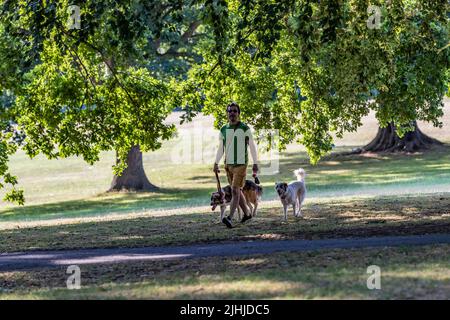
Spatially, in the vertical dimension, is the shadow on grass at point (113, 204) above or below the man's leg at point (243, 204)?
below

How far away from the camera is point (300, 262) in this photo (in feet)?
41.0

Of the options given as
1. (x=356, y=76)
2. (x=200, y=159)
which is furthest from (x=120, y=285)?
(x=200, y=159)

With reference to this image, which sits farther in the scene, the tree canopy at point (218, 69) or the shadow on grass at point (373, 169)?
the shadow on grass at point (373, 169)

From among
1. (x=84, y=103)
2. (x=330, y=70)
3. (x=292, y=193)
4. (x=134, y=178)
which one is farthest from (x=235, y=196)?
(x=134, y=178)

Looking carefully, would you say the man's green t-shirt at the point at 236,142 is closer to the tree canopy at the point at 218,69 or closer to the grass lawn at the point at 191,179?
the tree canopy at the point at 218,69

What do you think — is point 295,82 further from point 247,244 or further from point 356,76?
point 247,244

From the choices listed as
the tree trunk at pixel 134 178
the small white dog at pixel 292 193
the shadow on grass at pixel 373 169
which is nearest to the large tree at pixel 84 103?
the small white dog at pixel 292 193

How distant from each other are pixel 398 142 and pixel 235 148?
37.8 m

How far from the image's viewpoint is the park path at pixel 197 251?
14.3m

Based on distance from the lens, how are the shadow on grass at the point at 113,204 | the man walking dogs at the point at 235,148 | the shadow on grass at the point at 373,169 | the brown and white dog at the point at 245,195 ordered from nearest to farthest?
the man walking dogs at the point at 235,148
the brown and white dog at the point at 245,195
the shadow on grass at the point at 113,204
the shadow on grass at the point at 373,169

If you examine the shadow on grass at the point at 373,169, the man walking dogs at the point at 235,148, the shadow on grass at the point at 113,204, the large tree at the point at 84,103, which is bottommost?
the shadow on grass at the point at 113,204

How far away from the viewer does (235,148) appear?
55.4 ft

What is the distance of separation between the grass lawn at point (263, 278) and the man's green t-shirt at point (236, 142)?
363 centimetres
